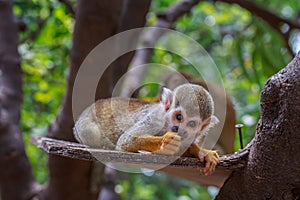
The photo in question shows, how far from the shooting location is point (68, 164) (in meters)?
1.64

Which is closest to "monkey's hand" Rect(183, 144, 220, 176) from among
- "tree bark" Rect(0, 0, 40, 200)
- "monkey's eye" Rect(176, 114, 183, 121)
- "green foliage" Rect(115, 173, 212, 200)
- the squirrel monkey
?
the squirrel monkey

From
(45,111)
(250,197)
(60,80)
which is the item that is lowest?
(45,111)

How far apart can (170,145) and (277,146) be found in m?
0.25

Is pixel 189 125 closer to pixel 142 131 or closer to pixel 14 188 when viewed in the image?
pixel 142 131

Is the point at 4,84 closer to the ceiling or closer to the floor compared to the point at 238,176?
closer to the floor

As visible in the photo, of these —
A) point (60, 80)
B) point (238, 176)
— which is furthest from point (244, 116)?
point (238, 176)

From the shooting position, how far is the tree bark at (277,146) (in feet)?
2.71

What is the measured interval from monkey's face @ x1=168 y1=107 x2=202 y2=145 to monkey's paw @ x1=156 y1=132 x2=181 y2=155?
7 centimetres

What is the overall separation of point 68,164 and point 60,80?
1360mm

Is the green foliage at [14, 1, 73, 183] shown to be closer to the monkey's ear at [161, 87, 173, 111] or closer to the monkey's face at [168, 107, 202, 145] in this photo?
the monkey's ear at [161, 87, 173, 111]

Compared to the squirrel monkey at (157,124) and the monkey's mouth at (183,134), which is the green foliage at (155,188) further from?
the monkey's mouth at (183,134)

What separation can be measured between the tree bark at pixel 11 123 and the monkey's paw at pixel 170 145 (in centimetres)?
90

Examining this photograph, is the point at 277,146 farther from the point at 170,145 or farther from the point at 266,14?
the point at 266,14

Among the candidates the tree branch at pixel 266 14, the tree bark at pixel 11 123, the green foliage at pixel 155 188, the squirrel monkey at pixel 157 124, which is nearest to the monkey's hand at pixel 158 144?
the squirrel monkey at pixel 157 124
